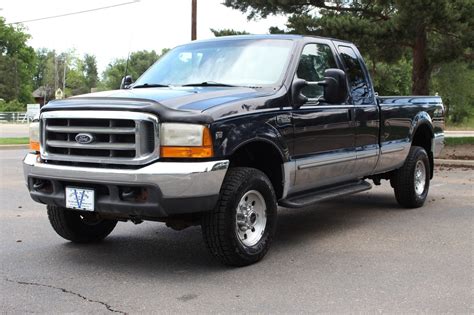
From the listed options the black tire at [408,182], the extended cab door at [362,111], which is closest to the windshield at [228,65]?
the extended cab door at [362,111]

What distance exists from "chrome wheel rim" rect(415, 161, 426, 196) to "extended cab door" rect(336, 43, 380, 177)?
4.61 feet

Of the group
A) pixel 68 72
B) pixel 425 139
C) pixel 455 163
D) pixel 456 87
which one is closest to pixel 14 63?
pixel 68 72

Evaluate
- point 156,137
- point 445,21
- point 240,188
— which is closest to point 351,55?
point 240,188

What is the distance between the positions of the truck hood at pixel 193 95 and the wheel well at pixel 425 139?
381 centimetres

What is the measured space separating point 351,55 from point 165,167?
3530 mm

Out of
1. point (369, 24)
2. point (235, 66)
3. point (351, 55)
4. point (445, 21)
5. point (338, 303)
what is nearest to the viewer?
point (338, 303)

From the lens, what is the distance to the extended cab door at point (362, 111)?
679cm

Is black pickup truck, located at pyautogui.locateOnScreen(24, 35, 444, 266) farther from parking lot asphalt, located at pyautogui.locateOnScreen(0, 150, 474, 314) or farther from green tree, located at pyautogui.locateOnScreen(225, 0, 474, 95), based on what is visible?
green tree, located at pyautogui.locateOnScreen(225, 0, 474, 95)

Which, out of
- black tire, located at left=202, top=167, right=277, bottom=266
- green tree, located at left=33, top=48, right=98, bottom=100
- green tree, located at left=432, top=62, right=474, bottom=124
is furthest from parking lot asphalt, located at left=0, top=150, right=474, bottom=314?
green tree, located at left=33, top=48, right=98, bottom=100

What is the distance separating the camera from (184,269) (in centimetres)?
512

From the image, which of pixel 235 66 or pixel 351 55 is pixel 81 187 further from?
pixel 351 55

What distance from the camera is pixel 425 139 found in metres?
8.72

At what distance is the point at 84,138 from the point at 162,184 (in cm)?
85

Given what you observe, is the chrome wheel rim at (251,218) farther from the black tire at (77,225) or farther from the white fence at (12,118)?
the white fence at (12,118)
